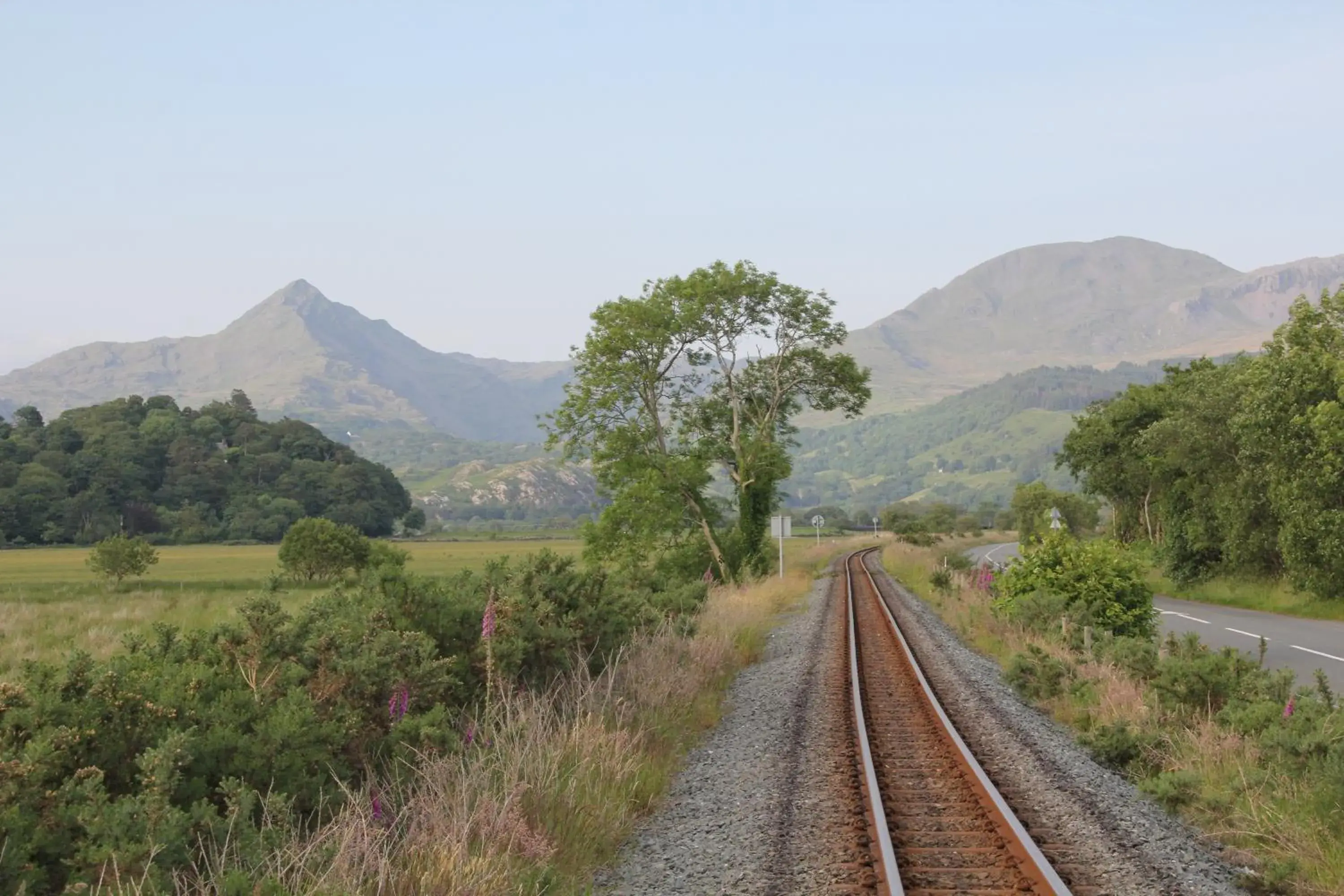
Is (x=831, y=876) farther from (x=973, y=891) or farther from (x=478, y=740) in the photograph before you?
(x=478, y=740)

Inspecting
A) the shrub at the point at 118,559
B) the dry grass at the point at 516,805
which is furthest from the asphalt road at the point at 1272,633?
the shrub at the point at 118,559

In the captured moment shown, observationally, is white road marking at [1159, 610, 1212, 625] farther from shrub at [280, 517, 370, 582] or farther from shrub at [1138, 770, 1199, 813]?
shrub at [280, 517, 370, 582]

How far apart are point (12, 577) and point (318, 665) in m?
55.9

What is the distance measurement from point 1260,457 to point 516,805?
35678mm

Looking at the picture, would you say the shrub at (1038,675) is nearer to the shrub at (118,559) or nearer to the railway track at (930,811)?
the railway track at (930,811)

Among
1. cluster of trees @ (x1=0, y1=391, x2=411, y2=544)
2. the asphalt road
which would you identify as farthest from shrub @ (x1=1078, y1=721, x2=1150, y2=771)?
cluster of trees @ (x1=0, y1=391, x2=411, y2=544)

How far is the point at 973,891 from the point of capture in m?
7.32

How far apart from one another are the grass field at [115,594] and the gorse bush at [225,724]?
35.6 inches

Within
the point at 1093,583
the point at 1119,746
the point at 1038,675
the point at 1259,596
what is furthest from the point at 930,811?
the point at 1259,596

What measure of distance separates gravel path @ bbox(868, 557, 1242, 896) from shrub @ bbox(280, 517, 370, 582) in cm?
4091

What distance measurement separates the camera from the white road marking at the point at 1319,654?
21.6 metres

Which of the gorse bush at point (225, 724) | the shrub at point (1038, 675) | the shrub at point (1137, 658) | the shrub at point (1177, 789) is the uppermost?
the gorse bush at point (225, 724)

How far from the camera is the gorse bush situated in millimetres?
5199

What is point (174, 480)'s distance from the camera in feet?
363
